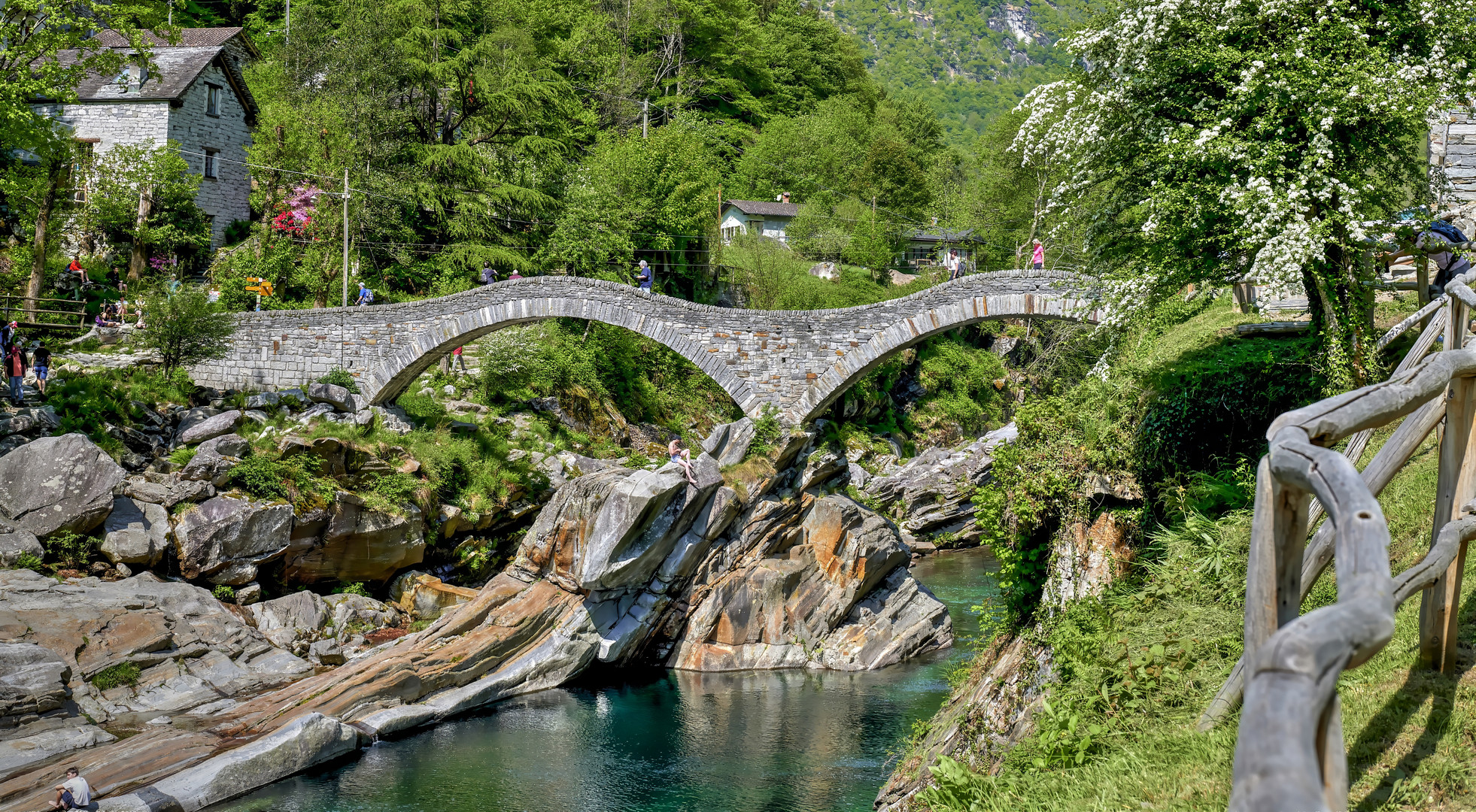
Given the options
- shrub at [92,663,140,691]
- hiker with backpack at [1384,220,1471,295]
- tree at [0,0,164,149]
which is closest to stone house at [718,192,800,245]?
tree at [0,0,164,149]

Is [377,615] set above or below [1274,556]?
below

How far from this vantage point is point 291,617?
18.0 m

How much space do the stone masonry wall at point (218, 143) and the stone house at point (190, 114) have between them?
2cm

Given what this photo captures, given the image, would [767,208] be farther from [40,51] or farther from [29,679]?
[29,679]

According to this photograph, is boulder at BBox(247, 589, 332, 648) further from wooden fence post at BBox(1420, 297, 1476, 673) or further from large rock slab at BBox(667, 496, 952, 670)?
wooden fence post at BBox(1420, 297, 1476, 673)

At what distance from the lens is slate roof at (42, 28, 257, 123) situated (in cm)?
3042

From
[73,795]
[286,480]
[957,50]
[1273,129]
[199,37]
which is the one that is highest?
[957,50]

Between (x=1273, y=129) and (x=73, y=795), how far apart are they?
13.5 metres

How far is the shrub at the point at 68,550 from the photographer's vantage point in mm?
16766

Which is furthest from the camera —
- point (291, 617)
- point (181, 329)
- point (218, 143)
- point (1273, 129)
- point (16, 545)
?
point (218, 143)

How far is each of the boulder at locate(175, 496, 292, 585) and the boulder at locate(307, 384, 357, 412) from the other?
5487mm

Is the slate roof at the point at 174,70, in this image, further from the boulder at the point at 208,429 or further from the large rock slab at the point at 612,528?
the large rock slab at the point at 612,528

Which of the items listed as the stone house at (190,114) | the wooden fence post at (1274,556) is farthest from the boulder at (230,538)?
the wooden fence post at (1274,556)

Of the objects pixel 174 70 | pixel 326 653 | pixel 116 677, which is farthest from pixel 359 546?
pixel 174 70
